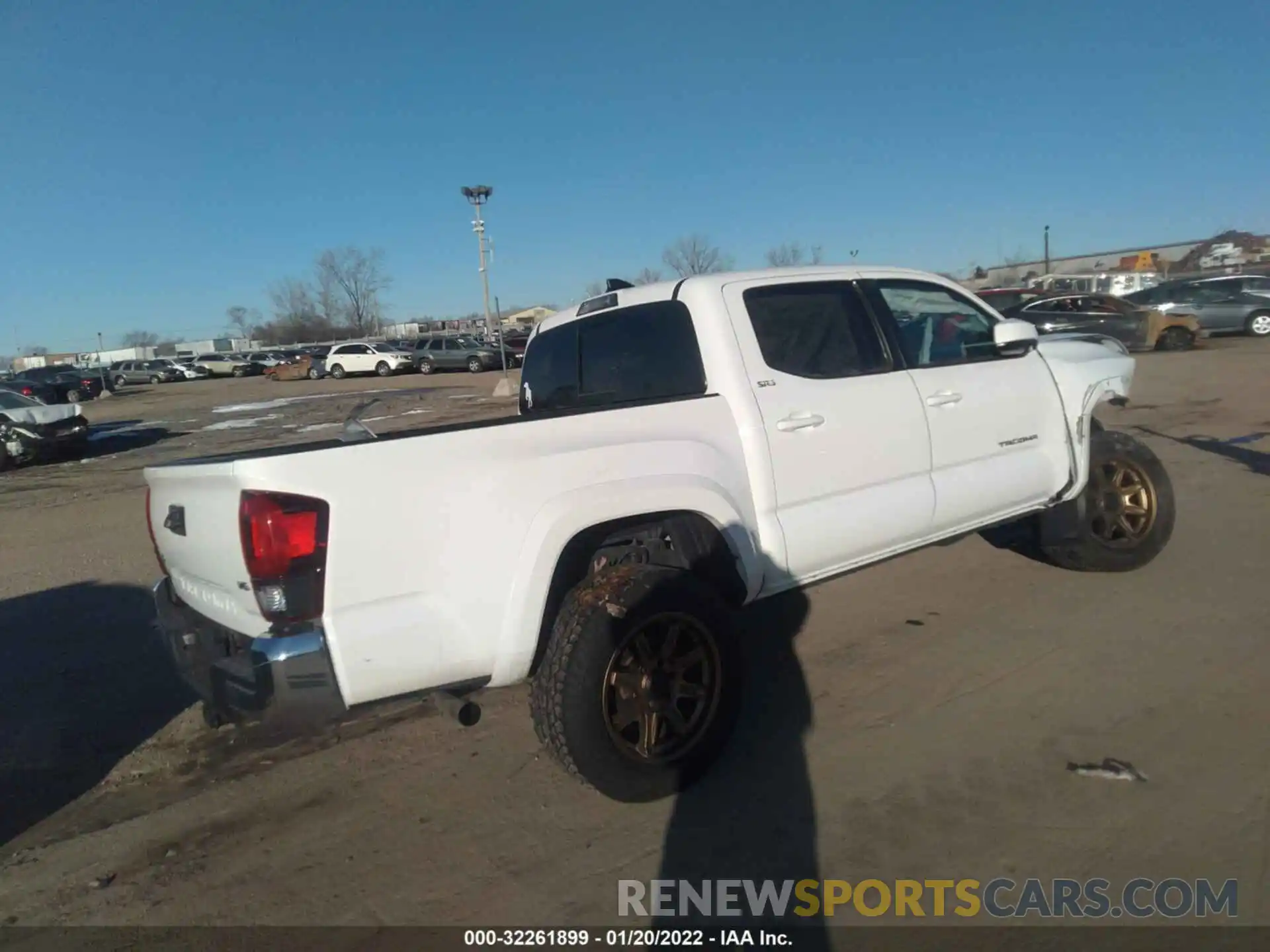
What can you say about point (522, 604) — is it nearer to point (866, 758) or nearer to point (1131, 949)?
point (866, 758)

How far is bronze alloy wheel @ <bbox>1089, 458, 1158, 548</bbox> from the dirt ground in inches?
10.8

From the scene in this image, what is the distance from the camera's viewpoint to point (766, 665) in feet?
14.3

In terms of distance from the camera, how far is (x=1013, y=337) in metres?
4.39

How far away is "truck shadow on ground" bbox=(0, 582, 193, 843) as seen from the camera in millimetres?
3711

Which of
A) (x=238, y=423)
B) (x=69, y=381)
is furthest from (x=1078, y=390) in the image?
(x=69, y=381)

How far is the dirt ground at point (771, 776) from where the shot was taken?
2.79m

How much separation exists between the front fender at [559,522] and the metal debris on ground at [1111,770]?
5.32 ft

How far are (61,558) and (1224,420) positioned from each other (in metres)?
13.3

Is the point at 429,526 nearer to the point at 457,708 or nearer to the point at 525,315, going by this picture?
the point at 457,708

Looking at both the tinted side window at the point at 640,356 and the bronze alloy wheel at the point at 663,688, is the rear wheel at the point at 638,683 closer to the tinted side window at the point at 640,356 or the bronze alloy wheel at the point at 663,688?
the bronze alloy wheel at the point at 663,688

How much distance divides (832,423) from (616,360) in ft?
3.53

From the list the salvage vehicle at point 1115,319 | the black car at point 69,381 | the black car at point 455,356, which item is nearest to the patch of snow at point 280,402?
the black car at point 455,356

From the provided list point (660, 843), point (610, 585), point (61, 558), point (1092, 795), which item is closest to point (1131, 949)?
point (1092, 795)

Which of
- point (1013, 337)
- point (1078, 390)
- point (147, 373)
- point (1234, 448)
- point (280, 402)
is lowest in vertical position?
point (1234, 448)
